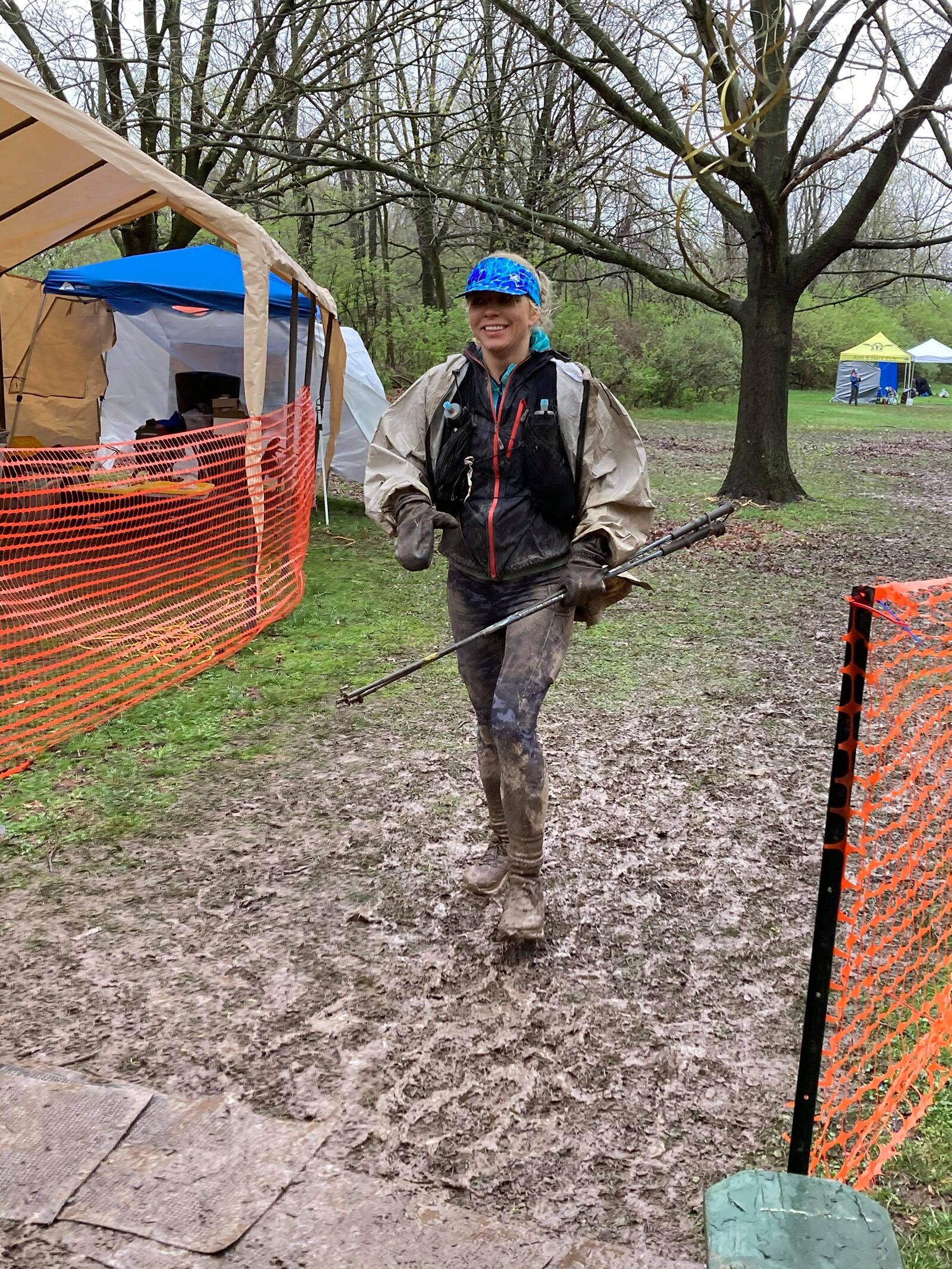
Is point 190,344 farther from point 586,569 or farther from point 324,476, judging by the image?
point 586,569

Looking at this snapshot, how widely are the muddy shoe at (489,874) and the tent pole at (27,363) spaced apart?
→ 956 centimetres

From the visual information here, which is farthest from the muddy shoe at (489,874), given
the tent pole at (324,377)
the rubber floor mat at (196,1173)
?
the tent pole at (324,377)

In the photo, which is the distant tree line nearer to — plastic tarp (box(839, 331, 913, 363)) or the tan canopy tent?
the tan canopy tent

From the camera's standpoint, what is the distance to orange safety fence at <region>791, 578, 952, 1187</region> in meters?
1.91

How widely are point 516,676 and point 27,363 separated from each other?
1027 cm

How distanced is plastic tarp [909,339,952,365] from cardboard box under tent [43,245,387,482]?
1401 inches

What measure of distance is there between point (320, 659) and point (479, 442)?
369 centimetres

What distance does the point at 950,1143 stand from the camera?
2.54 m

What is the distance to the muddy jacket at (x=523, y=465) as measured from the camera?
3.23m

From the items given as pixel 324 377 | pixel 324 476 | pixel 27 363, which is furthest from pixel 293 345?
pixel 27 363

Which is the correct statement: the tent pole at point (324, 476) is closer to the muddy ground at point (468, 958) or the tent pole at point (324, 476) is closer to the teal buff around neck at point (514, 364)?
the muddy ground at point (468, 958)

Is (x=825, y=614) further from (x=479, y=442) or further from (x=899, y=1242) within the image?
(x=899, y=1242)

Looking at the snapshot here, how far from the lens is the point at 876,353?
1518 inches

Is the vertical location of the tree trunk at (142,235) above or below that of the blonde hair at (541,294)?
above
